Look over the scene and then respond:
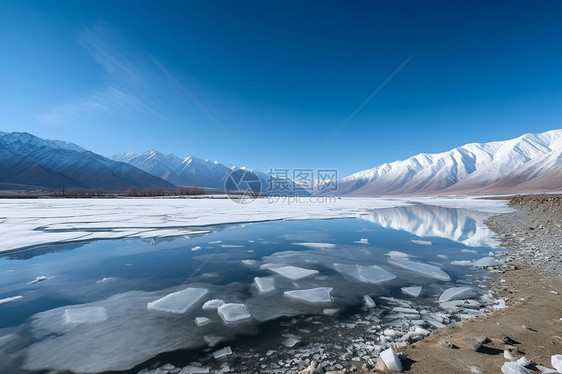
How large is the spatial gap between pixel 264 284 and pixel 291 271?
1085 millimetres

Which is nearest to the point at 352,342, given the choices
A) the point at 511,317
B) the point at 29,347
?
the point at 511,317

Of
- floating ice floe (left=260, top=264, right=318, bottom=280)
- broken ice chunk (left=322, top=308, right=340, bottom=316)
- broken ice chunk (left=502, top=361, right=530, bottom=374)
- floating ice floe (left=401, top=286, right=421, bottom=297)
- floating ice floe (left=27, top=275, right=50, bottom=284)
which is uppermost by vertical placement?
broken ice chunk (left=502, top=361, right=530, bottom=374)

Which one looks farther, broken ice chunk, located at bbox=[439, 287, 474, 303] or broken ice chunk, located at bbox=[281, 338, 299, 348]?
broken ice chunk, located at bbox=[439, 287, 474, 303]

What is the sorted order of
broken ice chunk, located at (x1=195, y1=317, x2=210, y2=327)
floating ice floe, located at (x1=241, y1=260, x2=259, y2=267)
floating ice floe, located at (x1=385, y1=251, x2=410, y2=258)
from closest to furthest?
1. broken ice chunk, located at (x1=195, y1=317, x2=210, y2=327)
2. floating ice floe, located at (x1=241, y1=260, x2=259, y2=267)
3. floating ice floe, located at (x1=385, y1=251, x2=410, y2=258)

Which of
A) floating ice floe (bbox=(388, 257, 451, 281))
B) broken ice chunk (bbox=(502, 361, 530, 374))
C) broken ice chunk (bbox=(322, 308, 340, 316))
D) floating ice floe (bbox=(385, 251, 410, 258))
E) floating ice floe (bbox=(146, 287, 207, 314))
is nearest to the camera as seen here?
broken ice chunk (bbox=(502, 361, 530, 374))

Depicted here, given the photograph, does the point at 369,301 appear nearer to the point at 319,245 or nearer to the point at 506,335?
the point at 506,335

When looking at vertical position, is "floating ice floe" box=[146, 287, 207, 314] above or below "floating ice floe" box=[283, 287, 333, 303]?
below

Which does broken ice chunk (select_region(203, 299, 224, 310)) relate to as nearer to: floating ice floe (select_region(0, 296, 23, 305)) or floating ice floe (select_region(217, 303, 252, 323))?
floating ice floe (select_region(217, 303, 252, 323))

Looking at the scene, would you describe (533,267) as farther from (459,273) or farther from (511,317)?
(511,317)

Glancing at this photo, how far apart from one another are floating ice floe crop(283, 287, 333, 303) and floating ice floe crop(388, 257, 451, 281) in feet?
8.79

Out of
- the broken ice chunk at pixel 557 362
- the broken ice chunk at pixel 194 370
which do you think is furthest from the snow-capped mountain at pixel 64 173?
the broken ice chunk at pixel 557 362

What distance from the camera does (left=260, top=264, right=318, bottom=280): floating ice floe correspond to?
586cm

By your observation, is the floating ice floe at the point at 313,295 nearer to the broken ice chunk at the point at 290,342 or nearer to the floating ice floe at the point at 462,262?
the broken ice chunk at the point at 290,342

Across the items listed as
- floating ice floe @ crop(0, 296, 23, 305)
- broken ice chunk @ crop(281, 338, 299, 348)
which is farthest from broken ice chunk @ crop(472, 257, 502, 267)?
floating ice floe @ crop(0, 296, 23, 305)
